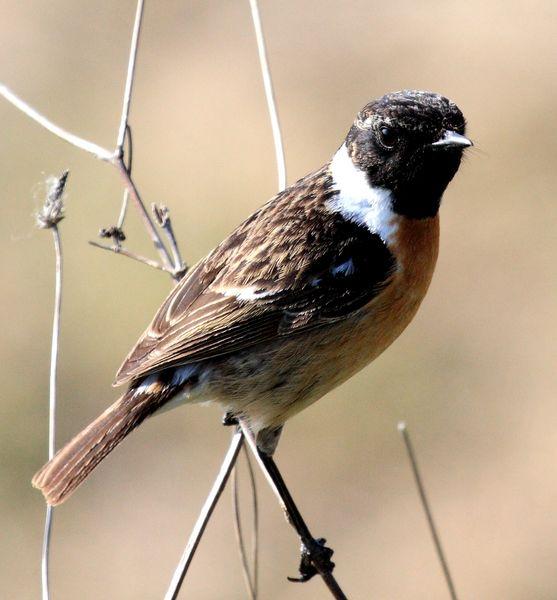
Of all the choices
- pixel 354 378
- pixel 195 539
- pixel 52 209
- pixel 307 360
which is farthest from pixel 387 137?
pixel 354 378

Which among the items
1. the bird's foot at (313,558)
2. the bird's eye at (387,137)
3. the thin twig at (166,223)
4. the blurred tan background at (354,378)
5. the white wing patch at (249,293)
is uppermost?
the blurred tan background at (354,378)

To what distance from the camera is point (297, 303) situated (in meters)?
4.70

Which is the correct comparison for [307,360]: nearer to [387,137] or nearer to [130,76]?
[387,137]

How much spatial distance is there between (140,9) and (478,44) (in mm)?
8152

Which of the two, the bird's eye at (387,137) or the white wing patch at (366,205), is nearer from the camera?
A: the bird's eye at (387,137)

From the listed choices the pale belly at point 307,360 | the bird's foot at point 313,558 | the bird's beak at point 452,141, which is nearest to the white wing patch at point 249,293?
the pale belly at point 307,360

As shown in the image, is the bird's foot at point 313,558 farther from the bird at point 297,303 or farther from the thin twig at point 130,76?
the thin twig at point 130,76

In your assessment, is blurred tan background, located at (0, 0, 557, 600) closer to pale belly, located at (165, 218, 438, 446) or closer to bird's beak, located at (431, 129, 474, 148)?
pale belly, located at (165, 218, 438, 446)

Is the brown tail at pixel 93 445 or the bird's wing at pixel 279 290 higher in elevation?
the bird's wing at pixel 279 290

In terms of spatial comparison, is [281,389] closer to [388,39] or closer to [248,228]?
[248,228]

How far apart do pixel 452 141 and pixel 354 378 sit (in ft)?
15.4

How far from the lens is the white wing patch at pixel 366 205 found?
479 centimetres

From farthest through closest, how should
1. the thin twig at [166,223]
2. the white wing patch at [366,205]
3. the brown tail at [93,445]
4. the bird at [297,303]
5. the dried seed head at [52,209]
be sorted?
the white wing patch at [366,205]
the bird at [297,303]
the brown tail at [93,445]
the thin twig at [166,223]
the dried seed head at [52,209]

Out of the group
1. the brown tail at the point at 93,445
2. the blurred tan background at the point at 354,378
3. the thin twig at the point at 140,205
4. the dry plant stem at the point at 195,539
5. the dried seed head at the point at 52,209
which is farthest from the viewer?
the blurred tan background at the point at 354,378
